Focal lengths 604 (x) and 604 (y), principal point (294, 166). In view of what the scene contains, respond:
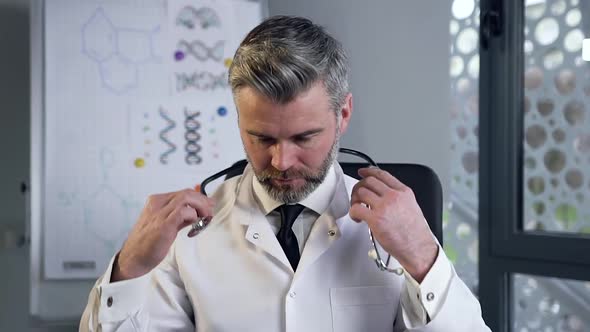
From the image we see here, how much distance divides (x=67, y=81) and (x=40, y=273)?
2.02 ft

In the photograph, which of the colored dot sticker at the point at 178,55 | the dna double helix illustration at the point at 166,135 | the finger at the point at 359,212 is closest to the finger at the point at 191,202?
the finger at the point at 359,212

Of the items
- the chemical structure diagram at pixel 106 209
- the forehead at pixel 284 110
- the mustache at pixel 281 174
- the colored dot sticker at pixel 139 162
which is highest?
the forehead at pixel 284 110

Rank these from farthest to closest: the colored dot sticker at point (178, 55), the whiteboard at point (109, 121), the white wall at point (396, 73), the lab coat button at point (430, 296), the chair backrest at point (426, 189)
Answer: the white wall at point (396, 73), the colored dot sticker at point (178, 55), the whiteboard at point (109, 121), the chair backrest at point (426, 189), the lab coat button at point (430, 296)

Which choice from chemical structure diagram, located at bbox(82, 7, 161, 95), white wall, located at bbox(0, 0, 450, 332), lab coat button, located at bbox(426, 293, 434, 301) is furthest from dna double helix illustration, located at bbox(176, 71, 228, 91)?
lab coat button, located at bbox(426, 293, 434, 301)

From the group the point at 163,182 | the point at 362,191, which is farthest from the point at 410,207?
the point at 163,182

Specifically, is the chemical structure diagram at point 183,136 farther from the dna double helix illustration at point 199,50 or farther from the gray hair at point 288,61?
the gray hair at point 288,61

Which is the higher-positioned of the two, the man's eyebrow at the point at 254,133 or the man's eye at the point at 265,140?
the man's eyebrow at the point at 254,133

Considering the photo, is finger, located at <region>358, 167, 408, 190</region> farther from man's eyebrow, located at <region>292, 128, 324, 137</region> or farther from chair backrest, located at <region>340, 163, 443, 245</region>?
chair backrest, located at <region>340, 163, 443, 245</region>

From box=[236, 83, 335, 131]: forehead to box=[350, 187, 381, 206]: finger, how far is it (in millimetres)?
148

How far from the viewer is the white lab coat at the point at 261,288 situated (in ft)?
3.73

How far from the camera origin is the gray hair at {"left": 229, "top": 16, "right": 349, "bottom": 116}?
43.5 inches

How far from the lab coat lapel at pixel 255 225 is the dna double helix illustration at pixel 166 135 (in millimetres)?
773

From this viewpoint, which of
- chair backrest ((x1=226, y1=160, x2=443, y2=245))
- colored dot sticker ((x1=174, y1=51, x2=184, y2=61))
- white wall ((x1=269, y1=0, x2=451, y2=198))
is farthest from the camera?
white wall ((x1=269, y1=0, x2=451, y2=198))

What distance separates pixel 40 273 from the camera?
191cm
